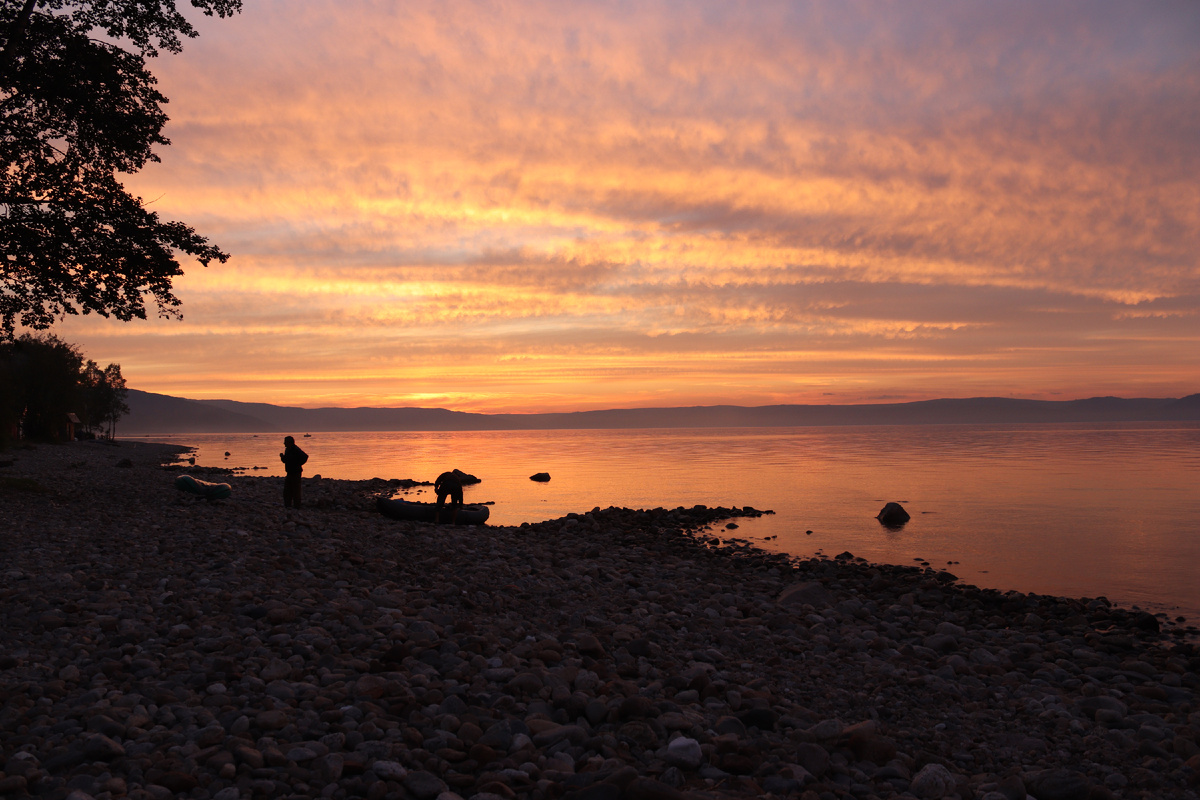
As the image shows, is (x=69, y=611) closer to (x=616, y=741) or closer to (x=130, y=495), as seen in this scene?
(x=616, y=741)

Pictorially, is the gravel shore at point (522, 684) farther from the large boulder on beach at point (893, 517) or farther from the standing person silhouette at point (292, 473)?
the large boulder on beach at point (893, 517)

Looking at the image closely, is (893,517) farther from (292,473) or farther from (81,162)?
(81,162)

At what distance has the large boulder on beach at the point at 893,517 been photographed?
3078 centimetres

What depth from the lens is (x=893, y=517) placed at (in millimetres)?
31109

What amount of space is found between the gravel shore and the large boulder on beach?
15253mm

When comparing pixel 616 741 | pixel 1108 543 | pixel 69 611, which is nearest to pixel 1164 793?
pixel 616 741

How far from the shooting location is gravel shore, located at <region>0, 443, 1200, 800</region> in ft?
20.0

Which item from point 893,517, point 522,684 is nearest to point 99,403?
point 893,517

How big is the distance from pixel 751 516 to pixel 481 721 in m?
27.8

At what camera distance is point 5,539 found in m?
13.7

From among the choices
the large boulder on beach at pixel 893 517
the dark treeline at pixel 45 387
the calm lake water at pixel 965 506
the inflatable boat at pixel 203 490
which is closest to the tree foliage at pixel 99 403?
the dark treeline at pixel 45 387

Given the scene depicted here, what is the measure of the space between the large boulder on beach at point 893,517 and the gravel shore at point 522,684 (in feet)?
50.0

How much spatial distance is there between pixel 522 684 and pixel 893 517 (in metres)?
27.2

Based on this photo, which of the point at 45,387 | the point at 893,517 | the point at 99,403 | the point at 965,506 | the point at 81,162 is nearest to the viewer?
the point at 81,162
